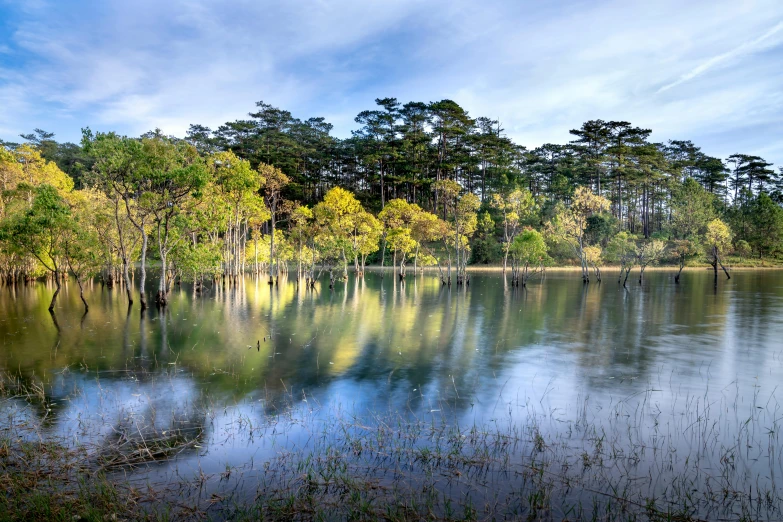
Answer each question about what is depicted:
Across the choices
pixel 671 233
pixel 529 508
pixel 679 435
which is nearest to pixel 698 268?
pixel 671 233

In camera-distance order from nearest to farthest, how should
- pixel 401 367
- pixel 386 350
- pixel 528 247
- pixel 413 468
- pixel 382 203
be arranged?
pixel 413 468 → pixel 401 367 → pixel 386 350 → pixel 528 247 → pixel 382 203

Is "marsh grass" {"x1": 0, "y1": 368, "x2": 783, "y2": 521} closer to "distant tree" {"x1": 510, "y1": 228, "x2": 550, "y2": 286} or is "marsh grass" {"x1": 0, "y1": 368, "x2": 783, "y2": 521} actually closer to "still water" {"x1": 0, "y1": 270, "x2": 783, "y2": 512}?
"still water" {"x1": 0, "y1": 270, "x2": 783, "y2": 512}

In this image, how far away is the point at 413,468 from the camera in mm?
8617

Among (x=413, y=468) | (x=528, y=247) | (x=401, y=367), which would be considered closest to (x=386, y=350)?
(x=401, y=367)

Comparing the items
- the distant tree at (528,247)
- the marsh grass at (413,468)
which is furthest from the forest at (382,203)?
the marsh grass at (413,468)

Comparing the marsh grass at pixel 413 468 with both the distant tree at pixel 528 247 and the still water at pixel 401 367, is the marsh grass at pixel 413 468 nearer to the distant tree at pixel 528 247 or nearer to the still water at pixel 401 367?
the still water at pixel 401 367

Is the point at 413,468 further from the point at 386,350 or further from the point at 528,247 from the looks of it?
the point at 528,247

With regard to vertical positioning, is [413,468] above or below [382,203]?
below

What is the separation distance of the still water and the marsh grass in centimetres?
16

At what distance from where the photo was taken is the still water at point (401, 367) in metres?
11.2

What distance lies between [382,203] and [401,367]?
2552 inches

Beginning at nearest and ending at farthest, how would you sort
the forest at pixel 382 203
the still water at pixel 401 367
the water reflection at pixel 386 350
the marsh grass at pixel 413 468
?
the marsh grass at pixel 413 468 < the still water at pixel 401 367 < the water reflection at pixel 386 350 < the forest at pixel 382 203

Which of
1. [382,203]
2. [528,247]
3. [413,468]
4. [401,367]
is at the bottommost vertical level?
[401,367]

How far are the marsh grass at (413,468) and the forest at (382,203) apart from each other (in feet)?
69.9
